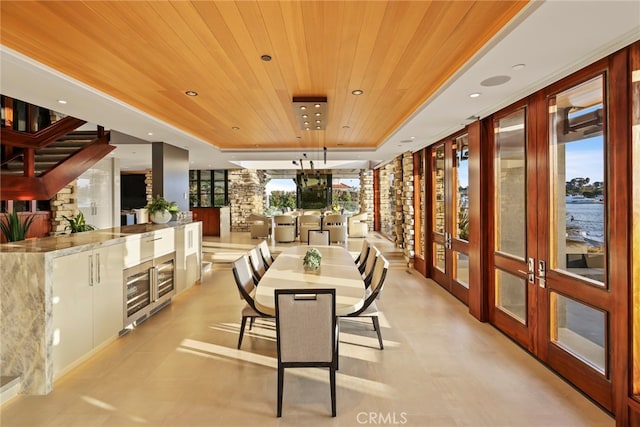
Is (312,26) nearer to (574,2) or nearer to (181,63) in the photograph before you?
(181,63)

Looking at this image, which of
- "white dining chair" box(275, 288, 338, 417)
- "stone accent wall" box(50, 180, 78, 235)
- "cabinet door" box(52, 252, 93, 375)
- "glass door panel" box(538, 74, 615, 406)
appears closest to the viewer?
"white dining chair" box(275, 288, 338, 417)

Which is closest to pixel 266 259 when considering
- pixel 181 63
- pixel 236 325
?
pixel 236 325

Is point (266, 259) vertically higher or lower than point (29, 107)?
lower

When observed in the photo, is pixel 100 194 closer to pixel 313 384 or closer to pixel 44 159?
pixel 44 159

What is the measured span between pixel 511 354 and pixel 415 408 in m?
1.39

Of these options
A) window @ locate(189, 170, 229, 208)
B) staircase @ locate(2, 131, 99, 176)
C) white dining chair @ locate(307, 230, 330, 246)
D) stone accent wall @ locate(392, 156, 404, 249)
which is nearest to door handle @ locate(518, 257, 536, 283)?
white dining chair @ locate(307, 230, 330, 246)

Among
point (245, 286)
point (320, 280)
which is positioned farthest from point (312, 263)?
point (245, 286)

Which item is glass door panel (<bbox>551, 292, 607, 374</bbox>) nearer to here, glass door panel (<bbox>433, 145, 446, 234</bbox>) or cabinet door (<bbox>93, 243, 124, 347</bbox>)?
glass door panel (<bbox>433, 145, 446, 234</bbox>)

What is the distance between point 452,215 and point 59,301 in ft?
16.0

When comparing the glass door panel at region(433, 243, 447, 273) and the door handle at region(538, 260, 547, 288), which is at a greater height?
the door handle at region(538, 260, 547, 288)

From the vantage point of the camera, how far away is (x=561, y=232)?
2.84m

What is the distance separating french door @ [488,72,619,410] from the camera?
7.88 ft

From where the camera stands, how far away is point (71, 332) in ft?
9.23

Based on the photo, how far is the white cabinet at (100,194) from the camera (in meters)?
7.52
